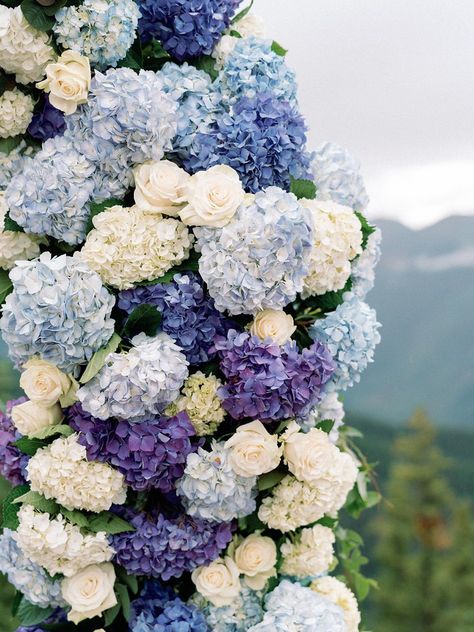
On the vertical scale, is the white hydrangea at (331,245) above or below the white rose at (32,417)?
above

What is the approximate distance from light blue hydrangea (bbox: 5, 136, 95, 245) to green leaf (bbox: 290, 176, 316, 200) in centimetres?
66

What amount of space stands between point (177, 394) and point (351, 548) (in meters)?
1.68

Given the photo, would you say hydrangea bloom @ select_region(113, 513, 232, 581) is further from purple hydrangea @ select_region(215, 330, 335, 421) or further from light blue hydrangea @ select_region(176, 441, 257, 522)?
purple hydrangea @ select_region(215, 330, 335, 421)

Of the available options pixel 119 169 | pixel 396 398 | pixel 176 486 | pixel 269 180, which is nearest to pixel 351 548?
pixel 176 486

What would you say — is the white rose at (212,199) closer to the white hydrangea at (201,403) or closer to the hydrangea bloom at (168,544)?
the white hydrangea at (201,403)

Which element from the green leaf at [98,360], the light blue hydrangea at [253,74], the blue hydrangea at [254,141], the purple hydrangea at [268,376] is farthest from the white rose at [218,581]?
the light blue hydrangea at [253,74]

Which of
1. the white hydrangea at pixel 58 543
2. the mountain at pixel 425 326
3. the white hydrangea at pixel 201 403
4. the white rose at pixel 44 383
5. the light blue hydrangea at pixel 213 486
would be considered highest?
the mountain at pixel 425 326

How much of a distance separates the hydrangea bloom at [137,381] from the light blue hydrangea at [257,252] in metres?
0.23

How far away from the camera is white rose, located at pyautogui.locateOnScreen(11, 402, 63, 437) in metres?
2.57

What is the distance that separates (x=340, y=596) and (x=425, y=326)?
33657mm

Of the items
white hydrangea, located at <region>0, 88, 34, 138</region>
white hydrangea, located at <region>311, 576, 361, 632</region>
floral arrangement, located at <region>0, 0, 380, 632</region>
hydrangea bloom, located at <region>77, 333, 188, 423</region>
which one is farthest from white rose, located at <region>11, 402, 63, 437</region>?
white hydrangea, located at <region>311, 576, 361, 632</region>

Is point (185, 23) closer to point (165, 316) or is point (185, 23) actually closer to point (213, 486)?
point (165, 316)

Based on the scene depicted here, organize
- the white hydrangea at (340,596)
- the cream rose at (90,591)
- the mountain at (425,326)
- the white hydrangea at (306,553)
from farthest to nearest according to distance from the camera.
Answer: the mountain at (425,326)
the white hydrangea at (340,596)
the white hydrangea at (306,553)
the cream rose at (90,591)

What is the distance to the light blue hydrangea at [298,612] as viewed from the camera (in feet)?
8.77
